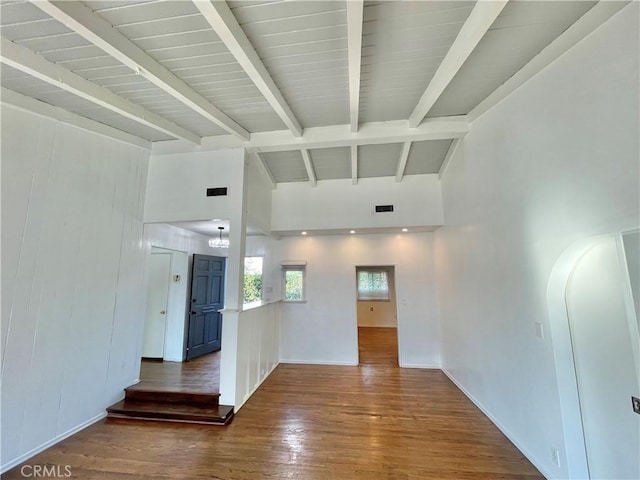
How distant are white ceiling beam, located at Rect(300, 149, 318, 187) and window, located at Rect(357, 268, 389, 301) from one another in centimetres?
530

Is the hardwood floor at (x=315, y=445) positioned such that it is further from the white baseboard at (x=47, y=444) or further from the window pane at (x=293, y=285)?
the window pane at (x=293, y=285)

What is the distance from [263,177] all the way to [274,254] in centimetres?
180

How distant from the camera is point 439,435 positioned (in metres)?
2.97

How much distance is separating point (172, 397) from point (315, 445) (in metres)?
2.05

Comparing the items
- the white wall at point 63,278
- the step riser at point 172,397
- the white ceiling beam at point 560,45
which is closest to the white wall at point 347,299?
the step riser at point 172,397

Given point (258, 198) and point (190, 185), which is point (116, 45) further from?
point (258, 198)

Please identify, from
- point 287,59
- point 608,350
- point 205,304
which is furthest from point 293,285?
point 608,350

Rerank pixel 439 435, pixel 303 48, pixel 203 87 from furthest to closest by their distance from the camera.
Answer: pixel 439 435 → pixel 203 87 → pixel 303 48

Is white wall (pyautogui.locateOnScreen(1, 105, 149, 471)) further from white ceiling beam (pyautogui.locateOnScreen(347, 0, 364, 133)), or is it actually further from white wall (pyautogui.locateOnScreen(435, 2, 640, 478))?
white wall (pyautogui.locateOnScreen(435, 2, 640, 478))

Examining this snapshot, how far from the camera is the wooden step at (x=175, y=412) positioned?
321 cm

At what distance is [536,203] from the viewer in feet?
7.58

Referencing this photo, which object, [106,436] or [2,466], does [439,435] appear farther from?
[2,466]

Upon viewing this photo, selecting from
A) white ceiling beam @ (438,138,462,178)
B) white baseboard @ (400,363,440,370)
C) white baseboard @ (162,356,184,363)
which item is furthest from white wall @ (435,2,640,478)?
white baseboard @ (162,356,184,363)

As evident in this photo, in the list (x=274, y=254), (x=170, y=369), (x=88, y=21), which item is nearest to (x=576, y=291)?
(x=88, y=21)
